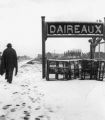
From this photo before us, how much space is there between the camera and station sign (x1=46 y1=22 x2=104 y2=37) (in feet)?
47.6

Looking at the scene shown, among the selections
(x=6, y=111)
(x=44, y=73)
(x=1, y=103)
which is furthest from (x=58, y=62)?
(x=6, y=111)

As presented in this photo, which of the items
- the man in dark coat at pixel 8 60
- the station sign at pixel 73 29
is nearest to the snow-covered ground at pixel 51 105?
the man in dark coat at pixel 8 60

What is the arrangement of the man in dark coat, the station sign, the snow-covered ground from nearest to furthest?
the snow-covered ground < the man in dark coat < the station sign

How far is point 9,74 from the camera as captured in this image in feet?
40.2

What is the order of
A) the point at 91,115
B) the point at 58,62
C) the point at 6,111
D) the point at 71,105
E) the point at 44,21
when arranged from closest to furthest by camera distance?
the point at 91,115 < the point at 6,111 < the point at 71,105 < the point at 58,62 < the point at 44,21

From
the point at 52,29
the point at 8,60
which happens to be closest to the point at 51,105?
the point at 8,60

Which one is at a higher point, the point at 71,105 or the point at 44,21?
the point at 44,21

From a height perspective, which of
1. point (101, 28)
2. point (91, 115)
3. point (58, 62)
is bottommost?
point (91, 115)

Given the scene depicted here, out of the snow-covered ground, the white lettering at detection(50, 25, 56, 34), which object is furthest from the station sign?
the snow-covered ground

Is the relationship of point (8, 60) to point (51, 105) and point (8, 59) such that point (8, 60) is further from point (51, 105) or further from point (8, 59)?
point (51, 105)

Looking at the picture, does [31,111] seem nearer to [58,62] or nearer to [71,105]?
[71,105]

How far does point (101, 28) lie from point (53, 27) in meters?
2.71

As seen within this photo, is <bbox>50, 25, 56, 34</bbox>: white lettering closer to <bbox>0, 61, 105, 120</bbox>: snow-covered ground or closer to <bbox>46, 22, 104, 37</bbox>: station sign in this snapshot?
<bbox>46, 22, 104, 37</bbox>: station sign

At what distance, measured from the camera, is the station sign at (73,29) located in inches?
571
